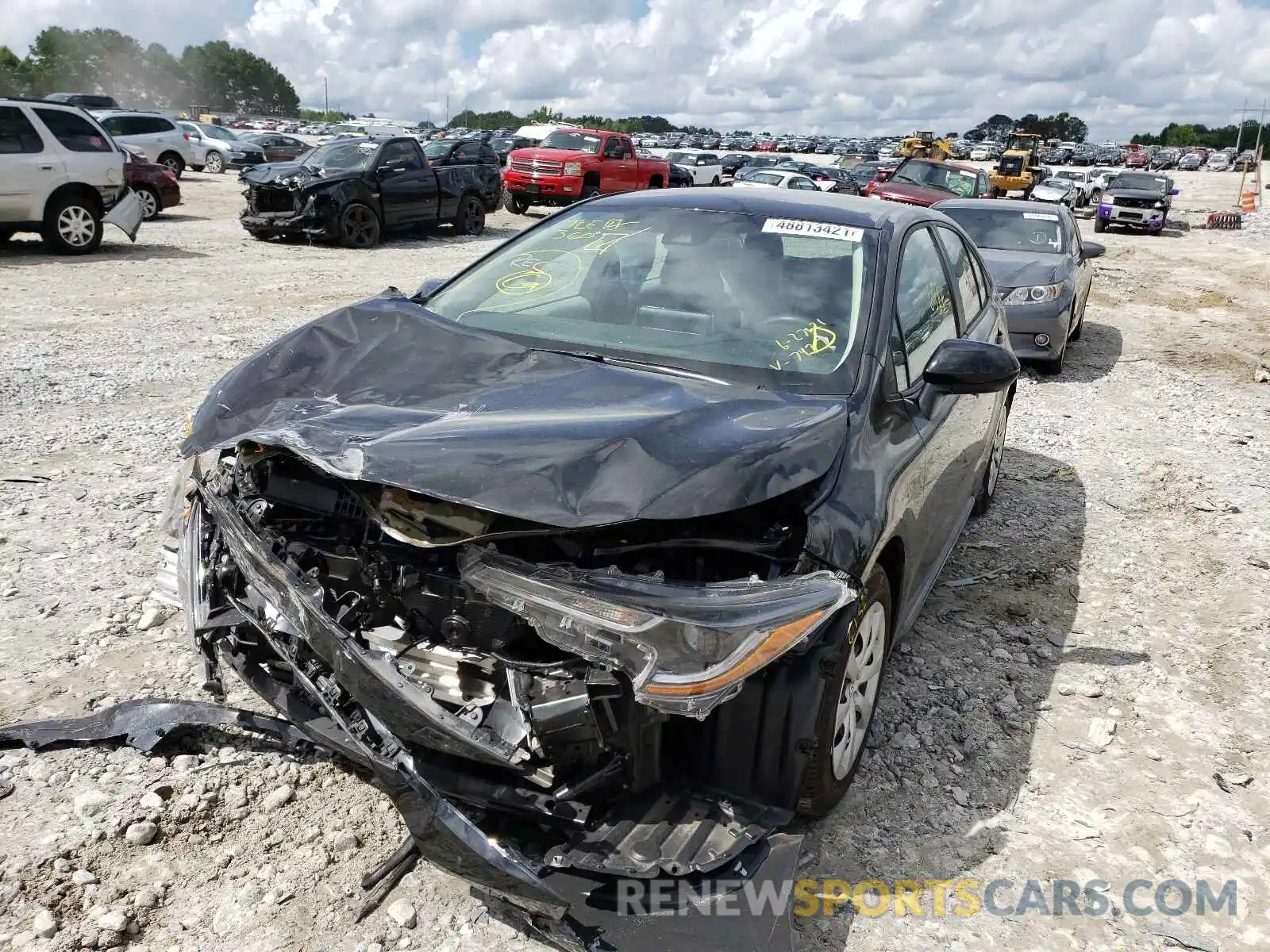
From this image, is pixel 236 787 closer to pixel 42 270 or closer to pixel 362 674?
pixel 362 674

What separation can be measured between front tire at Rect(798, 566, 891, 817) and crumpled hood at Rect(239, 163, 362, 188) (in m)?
14.1

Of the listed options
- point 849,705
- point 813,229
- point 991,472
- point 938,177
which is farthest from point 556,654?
point 938,177

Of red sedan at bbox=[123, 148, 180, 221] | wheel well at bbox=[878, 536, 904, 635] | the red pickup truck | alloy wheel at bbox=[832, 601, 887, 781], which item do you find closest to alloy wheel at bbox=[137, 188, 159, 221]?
red sedan at bbox=[123, 148, 180, 221]

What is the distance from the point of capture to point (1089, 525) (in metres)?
5.62

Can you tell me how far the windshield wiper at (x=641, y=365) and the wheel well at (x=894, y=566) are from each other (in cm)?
71

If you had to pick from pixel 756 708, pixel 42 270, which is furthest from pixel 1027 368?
pixel 42 270

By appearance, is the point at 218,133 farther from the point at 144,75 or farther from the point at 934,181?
the point at 144,75

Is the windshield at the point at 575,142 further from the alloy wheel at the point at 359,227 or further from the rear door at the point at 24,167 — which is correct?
the rear door at the point at 24,167

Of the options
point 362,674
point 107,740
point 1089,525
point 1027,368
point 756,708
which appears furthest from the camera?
point 1027,368

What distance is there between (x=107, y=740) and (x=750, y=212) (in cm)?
288

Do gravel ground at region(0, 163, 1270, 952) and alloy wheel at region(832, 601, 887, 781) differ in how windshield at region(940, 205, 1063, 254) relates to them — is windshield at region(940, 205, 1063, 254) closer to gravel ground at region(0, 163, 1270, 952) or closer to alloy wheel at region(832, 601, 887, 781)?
gravel ground at region(0, 163, 1270, 952)

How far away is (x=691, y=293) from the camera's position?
359 centimetres

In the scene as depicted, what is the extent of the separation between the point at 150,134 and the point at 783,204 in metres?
24.3

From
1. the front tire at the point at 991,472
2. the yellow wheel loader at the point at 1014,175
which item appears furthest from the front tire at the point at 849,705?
the yellow wheel loader at the point at 1014,175
